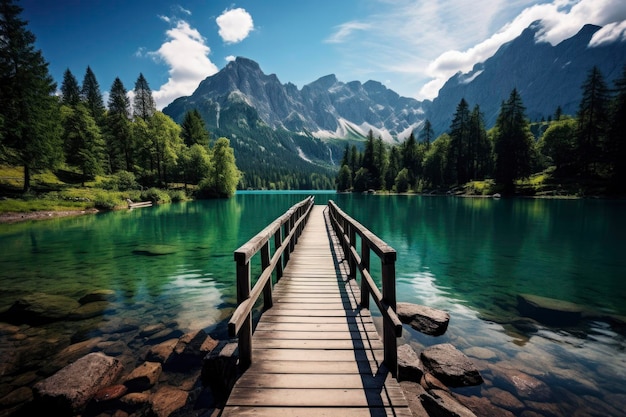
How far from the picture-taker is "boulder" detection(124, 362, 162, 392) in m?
5.70

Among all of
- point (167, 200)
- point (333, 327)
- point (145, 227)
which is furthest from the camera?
point (167, 200)

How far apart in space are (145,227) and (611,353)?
30.6 metres

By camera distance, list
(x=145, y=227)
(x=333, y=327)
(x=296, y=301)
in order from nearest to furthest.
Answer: (x=333, y=327)
(x=296, y=301)
(x=145, y=227)

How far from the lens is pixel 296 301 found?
7109 millimetres

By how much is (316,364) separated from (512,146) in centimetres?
7496

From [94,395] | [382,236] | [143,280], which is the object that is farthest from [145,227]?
[94,395]

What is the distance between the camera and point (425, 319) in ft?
28.0

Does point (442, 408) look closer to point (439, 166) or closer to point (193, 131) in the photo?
point (439, 166)

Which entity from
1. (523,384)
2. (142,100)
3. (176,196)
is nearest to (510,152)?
(523,384)

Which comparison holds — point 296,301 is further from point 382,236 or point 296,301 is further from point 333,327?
point 382,236

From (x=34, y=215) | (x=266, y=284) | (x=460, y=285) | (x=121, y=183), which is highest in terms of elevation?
(x=121, y=183)

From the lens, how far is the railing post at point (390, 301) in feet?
13.8

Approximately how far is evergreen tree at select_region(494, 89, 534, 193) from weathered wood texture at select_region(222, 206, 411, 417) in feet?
231

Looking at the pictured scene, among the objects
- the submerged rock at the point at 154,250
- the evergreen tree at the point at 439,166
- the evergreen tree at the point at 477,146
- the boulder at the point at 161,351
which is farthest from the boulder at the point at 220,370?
the evergreen tree at the point at 477,146
